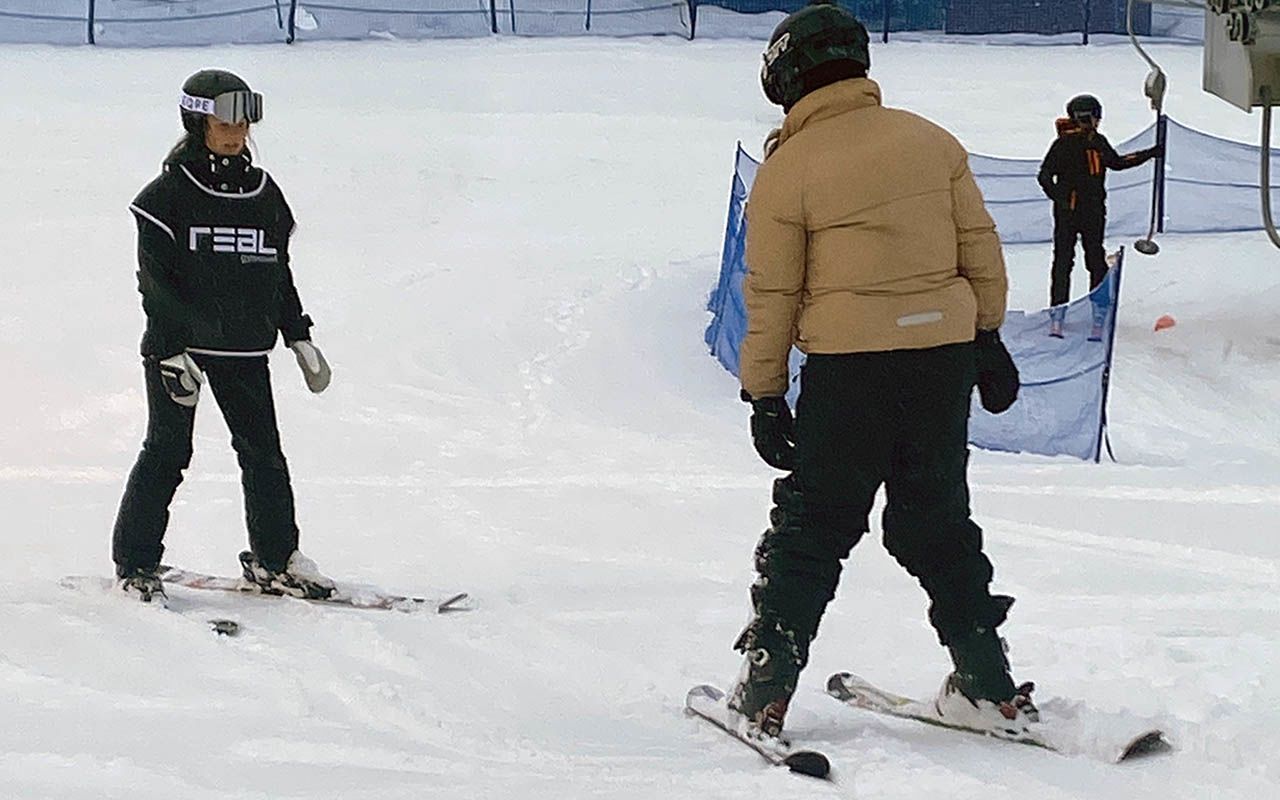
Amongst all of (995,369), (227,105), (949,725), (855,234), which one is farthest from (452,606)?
(855,234)

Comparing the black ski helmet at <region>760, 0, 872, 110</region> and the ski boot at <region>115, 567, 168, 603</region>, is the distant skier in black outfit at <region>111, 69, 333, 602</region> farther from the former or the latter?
the black ski helmet at <region>760, 0, 872, 110</region>

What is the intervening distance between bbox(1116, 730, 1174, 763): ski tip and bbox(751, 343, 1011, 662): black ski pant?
377 mm

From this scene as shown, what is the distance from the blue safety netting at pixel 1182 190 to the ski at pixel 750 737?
29.2ft

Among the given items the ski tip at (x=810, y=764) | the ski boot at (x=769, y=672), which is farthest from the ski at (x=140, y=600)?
the ski tip at (x=810, y=764)

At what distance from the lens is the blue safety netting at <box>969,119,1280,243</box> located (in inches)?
498

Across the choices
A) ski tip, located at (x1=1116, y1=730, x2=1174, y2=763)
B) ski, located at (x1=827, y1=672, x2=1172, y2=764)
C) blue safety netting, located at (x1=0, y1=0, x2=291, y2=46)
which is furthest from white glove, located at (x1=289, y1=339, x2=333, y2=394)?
blue safety netting, located at (x1=0, y1=0, x2=291, y2=46)

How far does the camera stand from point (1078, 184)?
10781 millimetres

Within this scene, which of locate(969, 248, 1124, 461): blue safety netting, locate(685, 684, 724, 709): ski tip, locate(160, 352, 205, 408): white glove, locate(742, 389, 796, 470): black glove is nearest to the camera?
locate(742, 389, 796, 470): black glove

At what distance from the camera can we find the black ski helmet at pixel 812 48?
11.8 ft

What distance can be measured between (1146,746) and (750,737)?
0.82 m

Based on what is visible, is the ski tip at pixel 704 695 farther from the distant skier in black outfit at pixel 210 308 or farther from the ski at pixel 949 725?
the distant skier in black outfit at pixel 210 308

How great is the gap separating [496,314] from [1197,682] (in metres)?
7.14

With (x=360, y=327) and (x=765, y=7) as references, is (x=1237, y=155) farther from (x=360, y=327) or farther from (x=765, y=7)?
(x=765, y=7)

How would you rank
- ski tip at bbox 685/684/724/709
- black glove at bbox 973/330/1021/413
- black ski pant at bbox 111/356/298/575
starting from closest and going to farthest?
black glove at bbox 973/330/1021/413, ski tip at bbox 685/684/724/709, black ski pant at bbox 111/356/298/575
